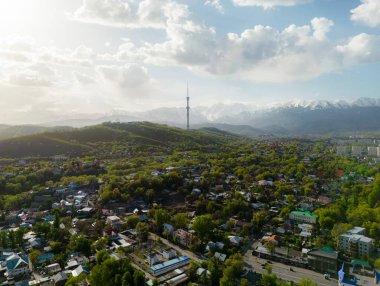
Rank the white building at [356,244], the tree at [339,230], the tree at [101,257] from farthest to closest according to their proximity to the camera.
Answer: the tree at [339,230], the white building at [356,244], the tree at [101,257]

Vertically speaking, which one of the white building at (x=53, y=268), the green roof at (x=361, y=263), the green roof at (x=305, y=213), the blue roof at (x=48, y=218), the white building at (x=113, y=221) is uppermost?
the green roof at (x=305, y=213)

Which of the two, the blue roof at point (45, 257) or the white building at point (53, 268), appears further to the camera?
the blue roof at point (45, 257)

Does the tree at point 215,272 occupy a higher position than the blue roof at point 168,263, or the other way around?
the tree at point 215,272

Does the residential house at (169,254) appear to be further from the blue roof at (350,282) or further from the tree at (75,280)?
the blue roof at (350,282)

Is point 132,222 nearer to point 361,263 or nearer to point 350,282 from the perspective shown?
point 350,282

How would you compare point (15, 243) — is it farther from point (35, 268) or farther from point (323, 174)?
point (323, 174)

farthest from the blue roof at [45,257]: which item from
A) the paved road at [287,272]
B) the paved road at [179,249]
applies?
the paved road at [287,272]

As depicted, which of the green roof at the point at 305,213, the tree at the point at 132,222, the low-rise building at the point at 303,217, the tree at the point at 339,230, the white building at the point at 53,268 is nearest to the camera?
the white building at the point at 53,268
